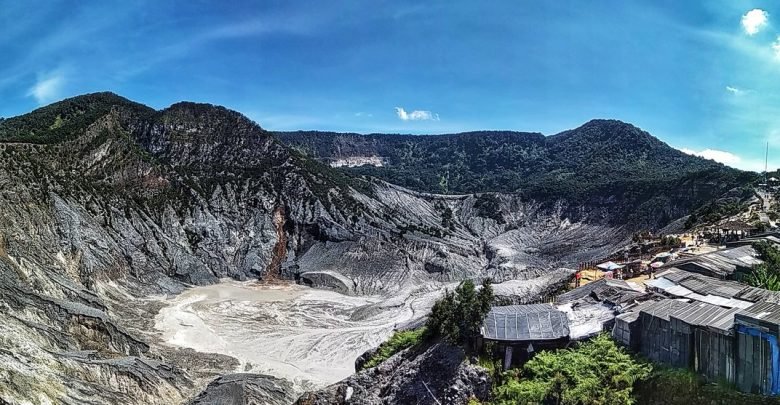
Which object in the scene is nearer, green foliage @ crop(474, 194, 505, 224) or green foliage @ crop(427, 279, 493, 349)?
green foliage @ crop(427, 279, 493, 349)

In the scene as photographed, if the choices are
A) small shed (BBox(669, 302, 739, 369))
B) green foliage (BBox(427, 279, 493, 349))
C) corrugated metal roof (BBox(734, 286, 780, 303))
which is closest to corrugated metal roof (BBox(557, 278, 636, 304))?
corrugated metal roof (BBox(734, 286, 780, 303))

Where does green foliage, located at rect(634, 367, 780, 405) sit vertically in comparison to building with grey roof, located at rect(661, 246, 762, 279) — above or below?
below

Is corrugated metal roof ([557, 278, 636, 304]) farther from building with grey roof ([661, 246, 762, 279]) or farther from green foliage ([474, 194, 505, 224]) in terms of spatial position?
green foliage ([474, 194, 505, 224])

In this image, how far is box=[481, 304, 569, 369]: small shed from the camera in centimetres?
2142

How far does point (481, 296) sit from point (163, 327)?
145 ft

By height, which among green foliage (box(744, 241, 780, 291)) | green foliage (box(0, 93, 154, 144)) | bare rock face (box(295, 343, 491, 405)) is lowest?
bare rock face (box(295, 343, 491, 405))

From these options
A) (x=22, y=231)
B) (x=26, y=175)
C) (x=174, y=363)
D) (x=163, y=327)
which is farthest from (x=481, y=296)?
(x=26, y=175)

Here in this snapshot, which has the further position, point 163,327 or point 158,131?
point 158,131

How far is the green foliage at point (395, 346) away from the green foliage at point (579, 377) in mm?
6250

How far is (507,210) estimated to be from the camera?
5502 inches

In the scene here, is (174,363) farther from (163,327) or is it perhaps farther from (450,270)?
(450,270)

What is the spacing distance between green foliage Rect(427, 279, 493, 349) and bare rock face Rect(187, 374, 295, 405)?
61.9ft

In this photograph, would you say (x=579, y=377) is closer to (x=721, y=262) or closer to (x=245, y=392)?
(x=721, y=262)

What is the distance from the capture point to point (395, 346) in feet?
90.2
